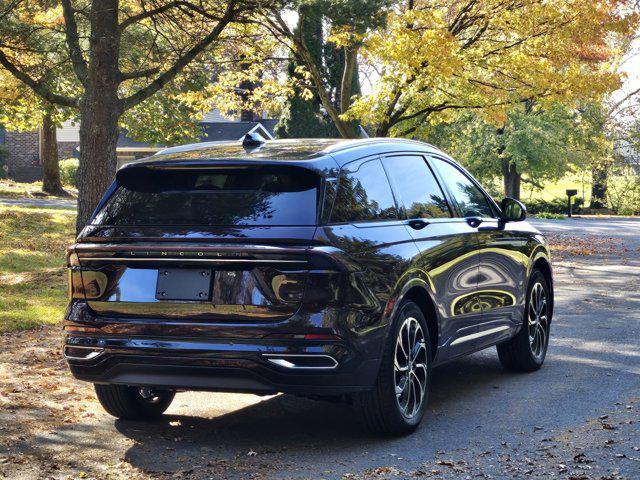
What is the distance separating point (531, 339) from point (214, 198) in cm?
382

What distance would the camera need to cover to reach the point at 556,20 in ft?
70.1

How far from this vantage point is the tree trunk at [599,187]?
49.6 meters

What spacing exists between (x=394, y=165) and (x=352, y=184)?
76 cm

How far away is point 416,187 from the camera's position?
7.25 metres

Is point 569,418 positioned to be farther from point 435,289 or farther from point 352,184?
point 352,184

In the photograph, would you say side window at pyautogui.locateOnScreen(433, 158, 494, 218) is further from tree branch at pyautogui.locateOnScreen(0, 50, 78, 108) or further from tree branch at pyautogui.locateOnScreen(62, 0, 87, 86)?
tree branch at pyautogui.locateOnScreen(0, 50, 78, 108)

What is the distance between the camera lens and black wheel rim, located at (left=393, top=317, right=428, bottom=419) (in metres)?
6.38

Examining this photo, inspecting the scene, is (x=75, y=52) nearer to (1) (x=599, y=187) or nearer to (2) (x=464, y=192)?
(2) (x=464, y=192)

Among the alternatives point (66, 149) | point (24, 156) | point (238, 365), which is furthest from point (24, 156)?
point (238, 365)

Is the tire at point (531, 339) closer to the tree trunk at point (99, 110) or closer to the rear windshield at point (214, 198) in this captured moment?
the rear windshield at point (214, 198)

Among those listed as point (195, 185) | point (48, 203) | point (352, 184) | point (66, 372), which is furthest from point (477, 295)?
point (48, 203)

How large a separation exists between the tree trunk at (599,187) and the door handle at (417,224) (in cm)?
4410

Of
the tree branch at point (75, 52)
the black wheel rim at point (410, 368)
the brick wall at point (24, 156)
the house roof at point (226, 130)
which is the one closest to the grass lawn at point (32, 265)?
the tree branch at point (75, 52)

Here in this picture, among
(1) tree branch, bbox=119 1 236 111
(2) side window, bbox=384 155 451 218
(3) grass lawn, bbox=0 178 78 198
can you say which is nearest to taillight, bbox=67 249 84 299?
(2) side window, bbox=384 155 451 218
